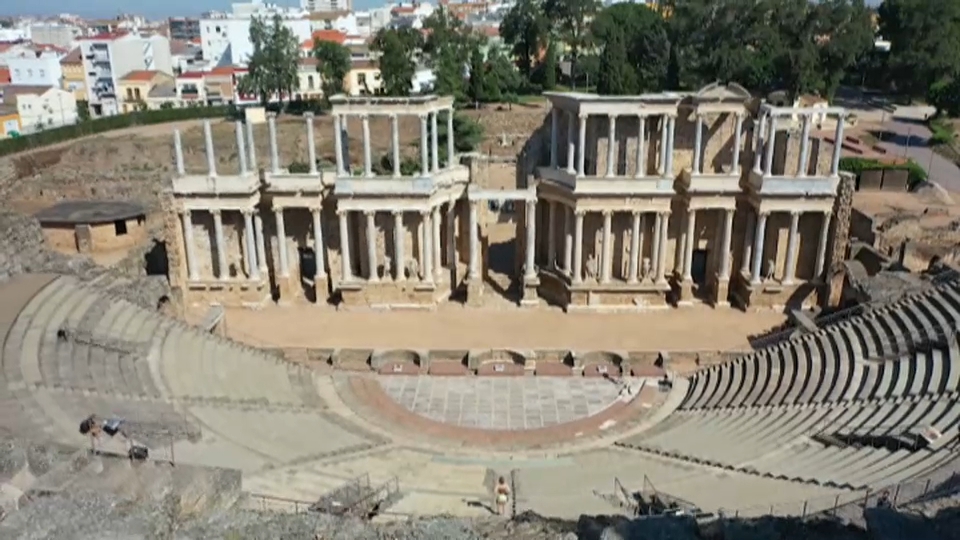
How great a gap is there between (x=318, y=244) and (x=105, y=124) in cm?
4289

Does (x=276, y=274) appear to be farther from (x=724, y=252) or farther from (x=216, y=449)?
(x=724, y=252)

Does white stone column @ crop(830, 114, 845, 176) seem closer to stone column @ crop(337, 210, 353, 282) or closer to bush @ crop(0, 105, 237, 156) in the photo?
stone column @ crop(337, 210, 353, 282)

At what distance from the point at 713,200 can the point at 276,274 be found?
18.9m

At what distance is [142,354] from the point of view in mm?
22844

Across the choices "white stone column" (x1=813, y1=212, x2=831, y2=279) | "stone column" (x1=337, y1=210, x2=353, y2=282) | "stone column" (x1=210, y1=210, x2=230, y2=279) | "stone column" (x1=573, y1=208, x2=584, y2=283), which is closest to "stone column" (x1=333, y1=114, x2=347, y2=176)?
"stone column" (x1=337, y1=210, x2=353, y2=282)

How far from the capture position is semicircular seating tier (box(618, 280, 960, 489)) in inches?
704

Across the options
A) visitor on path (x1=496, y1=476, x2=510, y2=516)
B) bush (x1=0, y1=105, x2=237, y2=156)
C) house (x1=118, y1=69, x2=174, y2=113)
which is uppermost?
house (x1=118, y1=69, x2=174, y2=113)

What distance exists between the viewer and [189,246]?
107 ft

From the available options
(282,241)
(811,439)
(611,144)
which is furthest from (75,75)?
(811,439)

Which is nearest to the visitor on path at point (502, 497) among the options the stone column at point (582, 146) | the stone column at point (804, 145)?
the stone column at point (582, 146)

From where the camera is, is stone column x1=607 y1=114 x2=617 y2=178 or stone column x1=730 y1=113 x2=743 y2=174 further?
stone column x1=730 y1=113 x2=743 y2=174

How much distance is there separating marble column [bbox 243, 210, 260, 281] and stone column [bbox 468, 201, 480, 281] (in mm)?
9229

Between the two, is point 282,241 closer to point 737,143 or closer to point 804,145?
point 737,143

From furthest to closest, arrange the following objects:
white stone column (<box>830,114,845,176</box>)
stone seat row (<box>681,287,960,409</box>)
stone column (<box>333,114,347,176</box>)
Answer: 1. stone column (<box>333,114,347,176</box>)
2. white stone column (<box>830,114,845,176</box>)
3. stone seat row (<box>681,287,960,409</box>)
